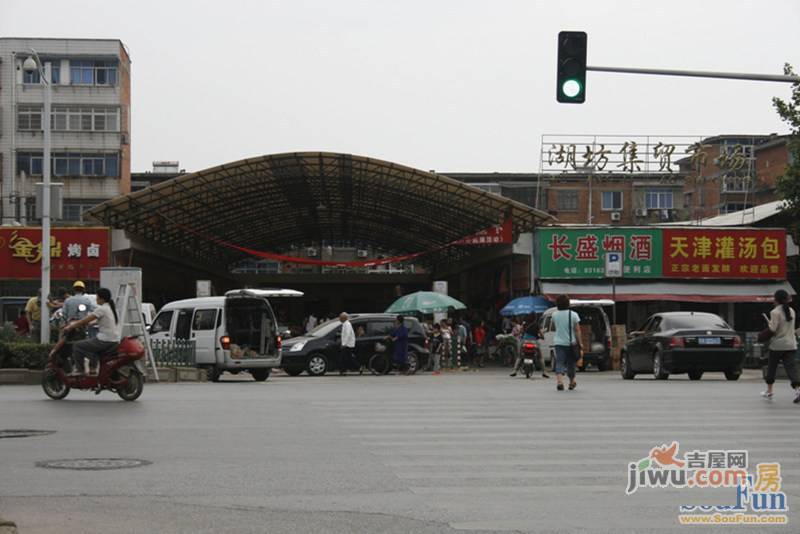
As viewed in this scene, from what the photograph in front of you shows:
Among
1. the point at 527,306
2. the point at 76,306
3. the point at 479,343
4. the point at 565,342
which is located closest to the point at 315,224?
the point at 479,343

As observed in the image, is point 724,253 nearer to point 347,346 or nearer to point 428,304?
point 428,304

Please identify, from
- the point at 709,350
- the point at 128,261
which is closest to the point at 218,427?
the point at 709,350

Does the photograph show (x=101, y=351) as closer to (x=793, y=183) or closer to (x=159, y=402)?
(x=159, y=402)

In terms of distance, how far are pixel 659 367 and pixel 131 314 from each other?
38.6 feet

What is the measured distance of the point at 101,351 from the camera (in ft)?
55.1

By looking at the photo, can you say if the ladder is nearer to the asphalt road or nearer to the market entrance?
the asphalt road

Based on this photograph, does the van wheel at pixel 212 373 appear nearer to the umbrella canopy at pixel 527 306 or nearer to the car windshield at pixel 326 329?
the car windshield at pixel 326 329

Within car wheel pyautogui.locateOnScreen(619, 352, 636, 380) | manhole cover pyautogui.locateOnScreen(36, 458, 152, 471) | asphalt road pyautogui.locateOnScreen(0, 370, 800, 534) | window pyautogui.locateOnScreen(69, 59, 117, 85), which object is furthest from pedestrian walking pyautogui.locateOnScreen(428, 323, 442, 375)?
window pyautogui.locateOnScreen(69, 59, 117, 85)

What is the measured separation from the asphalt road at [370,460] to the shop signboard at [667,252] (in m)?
24.4

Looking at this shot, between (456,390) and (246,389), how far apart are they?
407 cm

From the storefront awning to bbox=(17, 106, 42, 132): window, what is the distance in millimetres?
35270

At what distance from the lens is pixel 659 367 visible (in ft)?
84.3

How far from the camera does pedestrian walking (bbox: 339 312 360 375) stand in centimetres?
3083

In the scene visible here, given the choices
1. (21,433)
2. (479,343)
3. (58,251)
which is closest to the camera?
(21,433)
